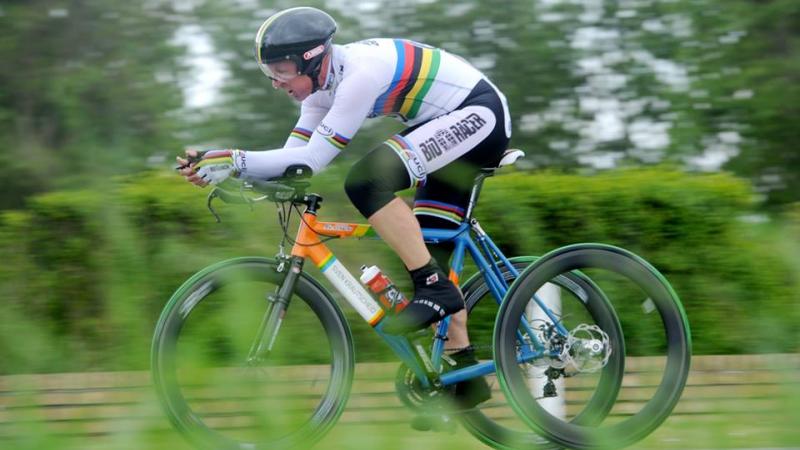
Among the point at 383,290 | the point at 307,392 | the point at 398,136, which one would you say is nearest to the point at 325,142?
the point at 398,136

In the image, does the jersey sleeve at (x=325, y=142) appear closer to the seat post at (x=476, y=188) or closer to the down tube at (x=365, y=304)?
the down tube at (x=365, y=304)

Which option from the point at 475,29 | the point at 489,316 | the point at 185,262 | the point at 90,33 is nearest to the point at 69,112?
the point at 90,33

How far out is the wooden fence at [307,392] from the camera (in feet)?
14.5

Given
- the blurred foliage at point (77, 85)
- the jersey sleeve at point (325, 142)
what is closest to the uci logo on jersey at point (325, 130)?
the jersey sleeve at point (325, 142)

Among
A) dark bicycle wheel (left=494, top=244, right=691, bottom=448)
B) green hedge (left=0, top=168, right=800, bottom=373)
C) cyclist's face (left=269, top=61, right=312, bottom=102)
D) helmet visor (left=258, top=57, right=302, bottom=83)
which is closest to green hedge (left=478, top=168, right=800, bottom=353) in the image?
green hedge (left=0, top=168, right=800, bottom=373)

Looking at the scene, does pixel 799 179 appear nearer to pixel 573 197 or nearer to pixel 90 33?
pixel 573 197

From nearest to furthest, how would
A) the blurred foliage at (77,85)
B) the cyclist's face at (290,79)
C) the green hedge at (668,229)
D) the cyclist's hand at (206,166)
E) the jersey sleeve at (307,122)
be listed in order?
the cyclist's hand at (206,166) → the cyclist's face at (290,79) → the jersey sleeve at (307,122) → the green hedge at (668,229) → the blurred foliage at (77,85)

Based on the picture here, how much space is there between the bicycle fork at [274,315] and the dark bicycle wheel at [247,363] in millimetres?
19

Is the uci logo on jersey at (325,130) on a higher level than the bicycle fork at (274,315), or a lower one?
higher

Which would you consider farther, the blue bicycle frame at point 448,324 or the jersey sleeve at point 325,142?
the blue bicycle frame at point 448,324

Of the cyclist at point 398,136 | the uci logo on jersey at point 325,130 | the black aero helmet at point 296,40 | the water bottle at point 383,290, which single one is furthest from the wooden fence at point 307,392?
the black aero helmet at point 296,40

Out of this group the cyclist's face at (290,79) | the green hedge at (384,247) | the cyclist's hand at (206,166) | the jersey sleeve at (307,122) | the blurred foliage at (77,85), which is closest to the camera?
the cyclist's hand at (206,166)

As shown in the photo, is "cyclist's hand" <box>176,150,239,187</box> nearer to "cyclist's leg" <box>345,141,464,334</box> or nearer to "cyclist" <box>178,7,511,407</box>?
"cyclist" <box>178,7,511,407</box>

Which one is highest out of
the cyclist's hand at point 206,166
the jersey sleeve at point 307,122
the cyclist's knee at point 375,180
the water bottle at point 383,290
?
the cyclist's hand at point 206,166
